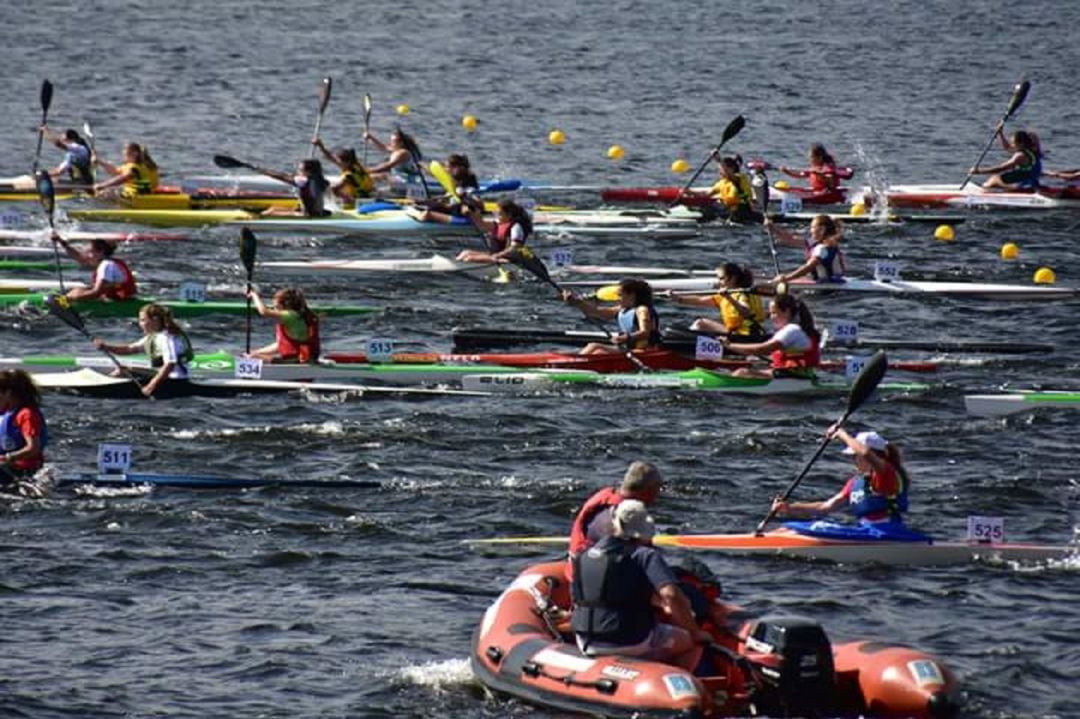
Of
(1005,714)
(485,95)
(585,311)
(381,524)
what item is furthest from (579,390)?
(485,95)

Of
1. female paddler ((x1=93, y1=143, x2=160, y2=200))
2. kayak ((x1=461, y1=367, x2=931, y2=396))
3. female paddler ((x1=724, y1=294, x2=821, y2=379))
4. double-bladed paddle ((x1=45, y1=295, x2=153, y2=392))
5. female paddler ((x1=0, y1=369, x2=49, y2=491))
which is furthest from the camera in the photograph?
female paddler ((x1=93, y1=143, x2=160, y2=200))

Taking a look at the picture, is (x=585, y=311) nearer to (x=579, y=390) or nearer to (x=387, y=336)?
(x=579, y=390)

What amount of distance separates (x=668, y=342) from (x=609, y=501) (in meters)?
8.54

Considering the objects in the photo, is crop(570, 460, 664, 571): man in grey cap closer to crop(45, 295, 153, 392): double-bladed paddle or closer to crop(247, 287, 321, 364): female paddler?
crop(45, 295, 153, 392): double-bladed paddle

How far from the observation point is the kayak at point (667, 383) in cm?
2061

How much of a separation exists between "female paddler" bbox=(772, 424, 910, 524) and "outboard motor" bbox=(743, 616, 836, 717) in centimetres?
320

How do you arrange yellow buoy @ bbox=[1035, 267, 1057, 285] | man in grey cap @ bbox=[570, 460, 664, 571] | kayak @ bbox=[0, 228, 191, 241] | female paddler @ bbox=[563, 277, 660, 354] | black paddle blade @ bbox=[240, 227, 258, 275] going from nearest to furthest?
man in grey cap @ bbox=[570, 460, 664, 571] < female paddler @ bbox=[563, 277, 660, 354] < black paddle blade @ bbox=[240, 227, 258, 275] < yellow buoy @ bbox=[1035, 267, 1057, 285] < kayak @ bbox=[0, 228, 191, 241]

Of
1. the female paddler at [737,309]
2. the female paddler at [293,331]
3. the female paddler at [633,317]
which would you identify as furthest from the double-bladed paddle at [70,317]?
the female paddler at [737,309]

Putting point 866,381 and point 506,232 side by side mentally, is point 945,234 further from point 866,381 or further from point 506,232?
point 866,381

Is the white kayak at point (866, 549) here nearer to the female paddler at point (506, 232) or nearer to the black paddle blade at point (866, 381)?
the black paddle blade at point (866, 381)

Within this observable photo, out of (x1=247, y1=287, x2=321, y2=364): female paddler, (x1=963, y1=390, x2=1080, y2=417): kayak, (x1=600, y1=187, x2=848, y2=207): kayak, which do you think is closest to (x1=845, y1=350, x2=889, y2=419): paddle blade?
(x1=963, y1=390, x2=1080, y2=417): kayak

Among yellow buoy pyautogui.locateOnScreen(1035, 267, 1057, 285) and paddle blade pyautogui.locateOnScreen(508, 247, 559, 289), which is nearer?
paddle blade pyautogui.locateOnScreen(508, 247, 559, 289)

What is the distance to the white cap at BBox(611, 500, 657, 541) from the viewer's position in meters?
12.0

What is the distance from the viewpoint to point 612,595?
1203 centimetres
